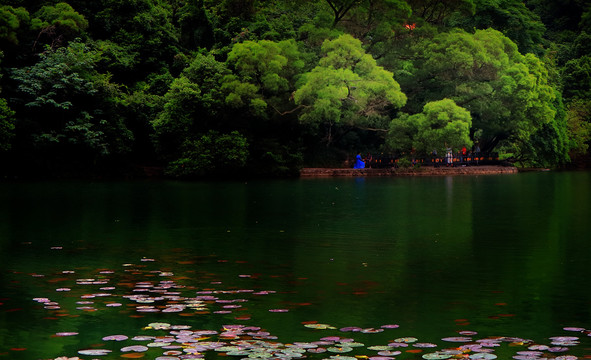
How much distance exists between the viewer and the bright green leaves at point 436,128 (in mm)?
42938

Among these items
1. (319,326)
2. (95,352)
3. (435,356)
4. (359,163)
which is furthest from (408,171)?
(95,352)

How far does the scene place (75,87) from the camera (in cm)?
4103

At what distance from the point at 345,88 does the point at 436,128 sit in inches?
199

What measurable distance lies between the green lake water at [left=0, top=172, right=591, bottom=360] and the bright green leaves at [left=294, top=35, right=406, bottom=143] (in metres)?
19.8

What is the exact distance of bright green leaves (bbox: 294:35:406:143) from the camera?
4256 centimetres

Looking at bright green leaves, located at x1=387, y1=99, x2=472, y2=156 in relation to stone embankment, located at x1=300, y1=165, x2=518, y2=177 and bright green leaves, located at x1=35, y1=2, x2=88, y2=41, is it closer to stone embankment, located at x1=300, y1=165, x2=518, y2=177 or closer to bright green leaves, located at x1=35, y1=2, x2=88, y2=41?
stone embankment, located at x1=300, y1=165, x2=518, y2=177

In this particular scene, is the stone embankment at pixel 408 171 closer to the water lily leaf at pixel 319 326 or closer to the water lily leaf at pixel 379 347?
the water lily leaf at pixel 319 326

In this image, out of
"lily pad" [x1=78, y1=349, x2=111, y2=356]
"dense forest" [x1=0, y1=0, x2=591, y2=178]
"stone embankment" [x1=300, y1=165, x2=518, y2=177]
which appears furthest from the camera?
"stone embankment" [x1=300, y1=165, x2=518, y2=177]

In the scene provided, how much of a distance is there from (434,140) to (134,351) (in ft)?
122

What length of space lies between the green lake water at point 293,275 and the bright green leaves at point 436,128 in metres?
19.9

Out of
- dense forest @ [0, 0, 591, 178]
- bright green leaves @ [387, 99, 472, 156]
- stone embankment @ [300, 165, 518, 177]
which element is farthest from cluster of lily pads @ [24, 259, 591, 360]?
stone embankment @ [300, 165, 518, 177]

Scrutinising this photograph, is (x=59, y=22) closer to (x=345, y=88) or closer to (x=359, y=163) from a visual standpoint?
(x=345, y=88)

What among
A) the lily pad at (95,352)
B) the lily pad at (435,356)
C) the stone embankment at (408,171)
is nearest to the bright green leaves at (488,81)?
the stone embankment at (408,171)

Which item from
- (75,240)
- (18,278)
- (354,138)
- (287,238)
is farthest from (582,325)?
(354,138)
